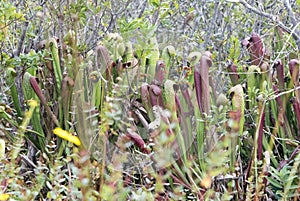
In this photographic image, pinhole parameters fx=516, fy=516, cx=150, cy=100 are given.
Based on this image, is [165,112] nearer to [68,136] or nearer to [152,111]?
[152,111]

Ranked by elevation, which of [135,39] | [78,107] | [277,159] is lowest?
[277,159]

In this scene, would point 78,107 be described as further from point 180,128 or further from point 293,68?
point 293,68

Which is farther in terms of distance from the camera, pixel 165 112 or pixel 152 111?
pixel 152 111

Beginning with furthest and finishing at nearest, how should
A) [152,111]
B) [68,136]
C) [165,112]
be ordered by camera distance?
[152,111] → [165,112] → [68,136]

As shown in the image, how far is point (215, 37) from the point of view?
3.91 meters

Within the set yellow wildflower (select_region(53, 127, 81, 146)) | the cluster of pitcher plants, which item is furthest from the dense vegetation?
yellow wildflower (select_region(53, 127, 81, 146))

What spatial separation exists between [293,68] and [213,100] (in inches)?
15.9

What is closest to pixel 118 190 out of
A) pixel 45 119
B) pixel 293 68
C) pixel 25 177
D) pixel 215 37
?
pixel 25 177

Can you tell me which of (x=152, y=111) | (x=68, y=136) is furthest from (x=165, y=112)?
(x=68, y=136)

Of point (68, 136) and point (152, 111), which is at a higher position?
point (68, 136)

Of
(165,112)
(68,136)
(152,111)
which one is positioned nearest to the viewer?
(68,136)

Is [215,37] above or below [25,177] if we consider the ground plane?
above

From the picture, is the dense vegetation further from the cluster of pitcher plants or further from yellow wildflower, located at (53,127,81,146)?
yellow wildflower, located at (53,127,81,146)

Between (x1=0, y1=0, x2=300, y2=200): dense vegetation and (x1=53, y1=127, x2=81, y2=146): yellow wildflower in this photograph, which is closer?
(x1=53, y1=127, x2=81, y2=146): yellow wildflower
